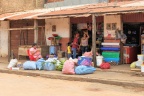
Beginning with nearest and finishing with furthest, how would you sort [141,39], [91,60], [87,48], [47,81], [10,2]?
1. [47,81]
2. [91,60]
3. [141,39]
4. [87,48]
5. [10,2]

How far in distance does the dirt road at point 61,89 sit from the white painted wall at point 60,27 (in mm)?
6538

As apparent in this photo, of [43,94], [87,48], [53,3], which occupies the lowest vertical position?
[43,94]

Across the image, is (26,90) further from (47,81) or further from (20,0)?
(20,0)

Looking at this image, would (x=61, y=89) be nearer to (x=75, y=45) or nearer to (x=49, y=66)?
(x=49, y=66)

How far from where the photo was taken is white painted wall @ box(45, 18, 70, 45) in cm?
1842

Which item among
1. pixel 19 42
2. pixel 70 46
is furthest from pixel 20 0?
pixel 70 46

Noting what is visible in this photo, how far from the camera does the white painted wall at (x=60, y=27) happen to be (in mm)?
18422

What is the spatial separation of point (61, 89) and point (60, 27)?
864 centimetres

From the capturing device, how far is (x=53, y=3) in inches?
824

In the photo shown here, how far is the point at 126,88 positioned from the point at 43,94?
2.94 meters

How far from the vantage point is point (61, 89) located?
10.6m

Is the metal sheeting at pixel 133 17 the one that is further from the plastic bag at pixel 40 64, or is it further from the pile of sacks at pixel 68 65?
the plastic bag at pixel 40 64

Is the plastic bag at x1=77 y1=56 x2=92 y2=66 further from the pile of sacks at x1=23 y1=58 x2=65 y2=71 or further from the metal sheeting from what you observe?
the metal sheeting

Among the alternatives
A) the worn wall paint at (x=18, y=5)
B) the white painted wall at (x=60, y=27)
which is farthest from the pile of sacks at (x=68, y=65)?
the worn wall paint at (x=18, y=5)
